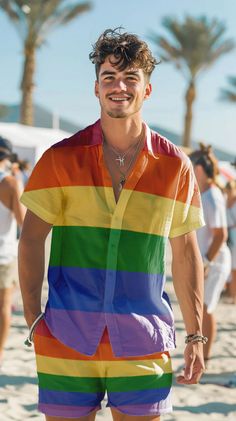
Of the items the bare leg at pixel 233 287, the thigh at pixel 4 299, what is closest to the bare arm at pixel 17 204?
the thigh at pixel 4 299

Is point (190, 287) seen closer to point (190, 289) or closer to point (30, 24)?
point (190, 289)

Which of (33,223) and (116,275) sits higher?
(33,223)

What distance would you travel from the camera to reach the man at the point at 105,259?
2127mm

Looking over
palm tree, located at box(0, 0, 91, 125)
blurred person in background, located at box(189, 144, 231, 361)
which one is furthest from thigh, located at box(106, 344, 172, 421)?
palm tree, located at box(0, 0, 91, 125)

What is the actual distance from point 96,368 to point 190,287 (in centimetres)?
43

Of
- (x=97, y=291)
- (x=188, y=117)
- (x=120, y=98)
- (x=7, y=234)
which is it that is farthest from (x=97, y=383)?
(x=188, y=117)

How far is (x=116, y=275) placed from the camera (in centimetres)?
213

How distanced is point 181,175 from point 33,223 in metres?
0.52

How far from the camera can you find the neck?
2217 mm

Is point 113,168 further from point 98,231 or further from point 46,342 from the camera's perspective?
point 46,342

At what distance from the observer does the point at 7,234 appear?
4945 mm

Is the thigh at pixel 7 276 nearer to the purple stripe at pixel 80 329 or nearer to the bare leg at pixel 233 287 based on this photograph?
the purple stripe at pixel 80 329

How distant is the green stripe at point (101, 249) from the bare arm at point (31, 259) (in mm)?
47

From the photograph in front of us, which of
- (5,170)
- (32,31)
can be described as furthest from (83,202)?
(32,31)
